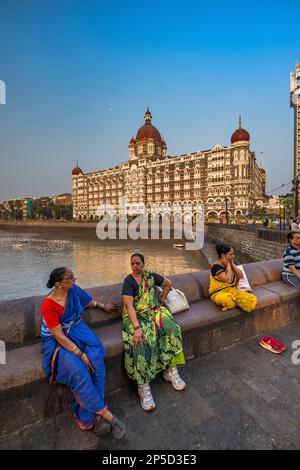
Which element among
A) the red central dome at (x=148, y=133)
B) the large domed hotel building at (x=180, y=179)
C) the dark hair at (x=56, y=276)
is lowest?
the dark hair at (x=56, y=276)

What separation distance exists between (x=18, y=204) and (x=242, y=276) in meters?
135

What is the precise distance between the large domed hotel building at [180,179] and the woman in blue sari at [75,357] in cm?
5639

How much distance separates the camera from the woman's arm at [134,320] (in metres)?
2.21

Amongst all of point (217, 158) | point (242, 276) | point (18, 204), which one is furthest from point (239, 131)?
point (18, 204)

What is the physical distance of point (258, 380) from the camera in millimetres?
2420

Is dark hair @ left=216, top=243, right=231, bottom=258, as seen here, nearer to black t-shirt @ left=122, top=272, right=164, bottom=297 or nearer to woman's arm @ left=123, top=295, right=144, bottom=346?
black t-shirt @ left=122, top=272, right=164, bottom=297

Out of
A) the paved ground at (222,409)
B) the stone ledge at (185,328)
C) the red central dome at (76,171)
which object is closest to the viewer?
the paved ground at (222,409)

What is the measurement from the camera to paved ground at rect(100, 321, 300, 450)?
1754 millimetres

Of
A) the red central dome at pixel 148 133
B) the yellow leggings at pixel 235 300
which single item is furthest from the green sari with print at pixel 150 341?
the red central dome at pixel 148 133

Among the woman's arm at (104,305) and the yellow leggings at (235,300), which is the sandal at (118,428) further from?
the yellow leggings at (235,300)

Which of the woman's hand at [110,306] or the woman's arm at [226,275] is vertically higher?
the woman's arm at [226,275]

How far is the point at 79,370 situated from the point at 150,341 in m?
0.68

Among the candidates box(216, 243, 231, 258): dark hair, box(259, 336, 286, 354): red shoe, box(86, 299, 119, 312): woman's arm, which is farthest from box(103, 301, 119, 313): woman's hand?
box(259, 336, 286, 354): red shoe
